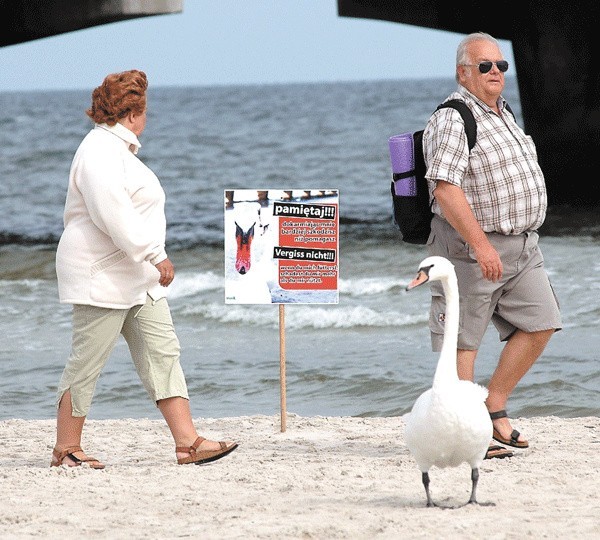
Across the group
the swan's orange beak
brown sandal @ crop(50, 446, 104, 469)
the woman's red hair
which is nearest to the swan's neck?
the swan's orange beak

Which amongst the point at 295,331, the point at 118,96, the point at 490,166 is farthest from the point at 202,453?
the point at 295,331

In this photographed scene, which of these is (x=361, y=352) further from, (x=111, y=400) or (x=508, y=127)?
(x=508, y=127)

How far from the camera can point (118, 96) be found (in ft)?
17.7

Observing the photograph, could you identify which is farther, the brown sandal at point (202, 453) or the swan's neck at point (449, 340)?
the brown sandal at point (202, 453)

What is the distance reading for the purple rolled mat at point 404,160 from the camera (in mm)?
5559

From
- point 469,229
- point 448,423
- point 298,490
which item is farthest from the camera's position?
point 469,229

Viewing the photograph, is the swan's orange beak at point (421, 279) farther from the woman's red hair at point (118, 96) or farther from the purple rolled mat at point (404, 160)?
the woman's red hair at point (118, 96)

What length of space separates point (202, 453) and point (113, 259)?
0.96m

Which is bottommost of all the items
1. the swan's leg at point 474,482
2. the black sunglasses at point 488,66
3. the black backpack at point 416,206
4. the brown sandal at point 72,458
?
the brown sandal at point 72,458

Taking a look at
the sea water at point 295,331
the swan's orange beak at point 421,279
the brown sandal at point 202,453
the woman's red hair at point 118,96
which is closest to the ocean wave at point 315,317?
the sea water at point 295,331

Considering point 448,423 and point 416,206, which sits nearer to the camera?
point 448,423

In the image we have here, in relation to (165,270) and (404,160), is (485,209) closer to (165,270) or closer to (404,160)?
(404,160)

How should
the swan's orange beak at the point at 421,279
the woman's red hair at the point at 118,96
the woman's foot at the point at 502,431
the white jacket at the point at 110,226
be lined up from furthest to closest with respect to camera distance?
the woman's foot at the point at 502,431 → the woman's red hair at the point at 118,96 → the white jacket at the point at 110,226 → the swan's orange beak at the point at 421,279

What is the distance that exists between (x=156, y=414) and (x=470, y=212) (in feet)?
10.9
